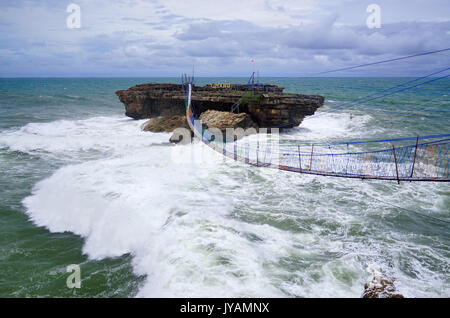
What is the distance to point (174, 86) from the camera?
41812 mm

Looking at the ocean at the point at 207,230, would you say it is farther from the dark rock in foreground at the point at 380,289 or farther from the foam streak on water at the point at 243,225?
the dark rock in foreground at the point at 380,289

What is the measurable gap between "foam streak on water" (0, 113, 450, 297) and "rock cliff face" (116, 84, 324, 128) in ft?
38.7

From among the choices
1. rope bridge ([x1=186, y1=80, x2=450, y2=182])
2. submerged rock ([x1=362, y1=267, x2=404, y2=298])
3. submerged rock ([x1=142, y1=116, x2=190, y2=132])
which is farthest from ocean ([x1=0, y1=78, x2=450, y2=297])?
submerged rock ([x1=142, y1=116, x2=190, y2=132])

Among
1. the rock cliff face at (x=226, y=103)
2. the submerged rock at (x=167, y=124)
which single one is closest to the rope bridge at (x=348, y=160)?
the submerged rock at (x=167, y=124)

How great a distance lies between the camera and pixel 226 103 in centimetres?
3275

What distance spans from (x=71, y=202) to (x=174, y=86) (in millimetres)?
31069

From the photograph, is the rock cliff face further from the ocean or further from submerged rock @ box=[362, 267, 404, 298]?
submerged rock @ box=[362, 267, 404, 298]

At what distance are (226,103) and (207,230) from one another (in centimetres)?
2413

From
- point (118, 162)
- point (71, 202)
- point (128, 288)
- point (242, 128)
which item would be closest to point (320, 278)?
point (128, 288)

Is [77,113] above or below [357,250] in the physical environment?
above

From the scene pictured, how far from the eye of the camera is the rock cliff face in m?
29.0

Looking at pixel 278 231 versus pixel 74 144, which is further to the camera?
pixel 74 144

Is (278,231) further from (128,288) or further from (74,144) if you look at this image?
(74,144)
